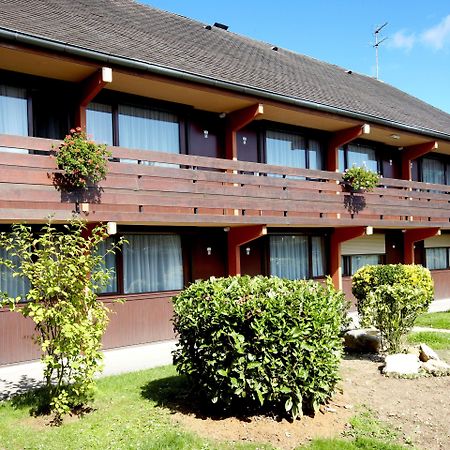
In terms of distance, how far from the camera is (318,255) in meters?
15.9

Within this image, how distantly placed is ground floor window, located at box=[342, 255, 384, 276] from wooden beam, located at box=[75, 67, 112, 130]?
990 centimetres

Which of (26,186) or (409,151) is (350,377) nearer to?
(26,186)

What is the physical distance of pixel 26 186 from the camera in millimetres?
8812

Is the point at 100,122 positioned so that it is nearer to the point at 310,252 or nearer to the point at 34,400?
the point at 34,400

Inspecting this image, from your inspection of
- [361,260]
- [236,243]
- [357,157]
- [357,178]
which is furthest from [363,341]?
[357,157]

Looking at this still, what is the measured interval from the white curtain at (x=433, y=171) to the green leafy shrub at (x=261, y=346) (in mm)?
15572

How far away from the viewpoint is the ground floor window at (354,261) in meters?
16.9

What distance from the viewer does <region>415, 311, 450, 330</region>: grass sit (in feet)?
40.5

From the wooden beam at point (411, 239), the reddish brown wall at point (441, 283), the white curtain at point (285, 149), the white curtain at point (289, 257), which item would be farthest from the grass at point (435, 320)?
the white curtain at point (285, 149)

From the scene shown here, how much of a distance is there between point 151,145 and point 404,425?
8.47 metres

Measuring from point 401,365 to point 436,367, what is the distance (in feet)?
1.72

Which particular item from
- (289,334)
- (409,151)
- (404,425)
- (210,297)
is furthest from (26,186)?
(409,151)

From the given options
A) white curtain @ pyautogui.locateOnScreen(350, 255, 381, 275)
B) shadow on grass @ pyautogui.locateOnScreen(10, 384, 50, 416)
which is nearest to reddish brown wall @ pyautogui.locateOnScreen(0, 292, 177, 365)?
shadow on grass @ pyautogui.locateOnScreen(10, 384, 50, 416)

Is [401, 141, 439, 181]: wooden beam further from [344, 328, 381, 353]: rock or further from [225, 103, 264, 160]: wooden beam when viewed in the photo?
[344, 328, 381, 353]: rock
